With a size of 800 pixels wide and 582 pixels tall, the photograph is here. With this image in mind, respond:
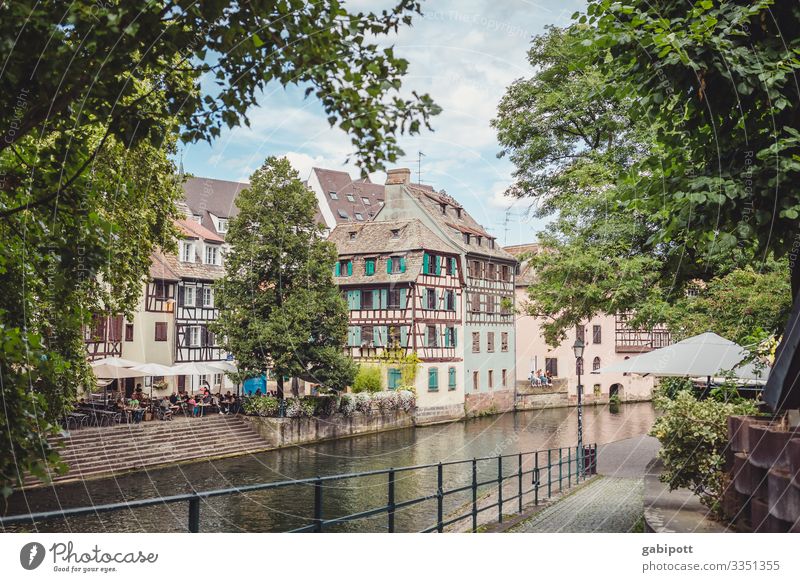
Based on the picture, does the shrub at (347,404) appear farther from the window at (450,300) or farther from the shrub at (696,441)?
the shrub at (696,441)

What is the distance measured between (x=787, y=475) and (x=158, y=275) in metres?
3.95

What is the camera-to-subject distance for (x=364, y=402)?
468cm

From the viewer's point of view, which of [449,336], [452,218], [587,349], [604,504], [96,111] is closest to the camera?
[96,111]

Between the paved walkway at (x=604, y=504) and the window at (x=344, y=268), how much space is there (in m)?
2.18

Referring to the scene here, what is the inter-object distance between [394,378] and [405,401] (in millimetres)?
523

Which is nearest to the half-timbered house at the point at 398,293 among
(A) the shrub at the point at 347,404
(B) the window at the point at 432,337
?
(B) the window at the point at 432,337

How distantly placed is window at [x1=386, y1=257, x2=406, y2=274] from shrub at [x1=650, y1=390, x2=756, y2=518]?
2.22m

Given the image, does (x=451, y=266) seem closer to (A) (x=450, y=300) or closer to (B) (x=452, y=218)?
(A) (x=450, y=300)

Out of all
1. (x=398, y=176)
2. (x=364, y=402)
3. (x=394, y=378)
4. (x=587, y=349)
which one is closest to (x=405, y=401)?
(x=394, y=378)

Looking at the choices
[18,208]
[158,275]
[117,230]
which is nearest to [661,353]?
[158,275]

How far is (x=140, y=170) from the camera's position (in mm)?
4867

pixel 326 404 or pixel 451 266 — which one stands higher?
pixel 451 266

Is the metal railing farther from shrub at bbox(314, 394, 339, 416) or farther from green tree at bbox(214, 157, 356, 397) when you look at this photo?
green tree at bbox(214, 157, 356, 397)
